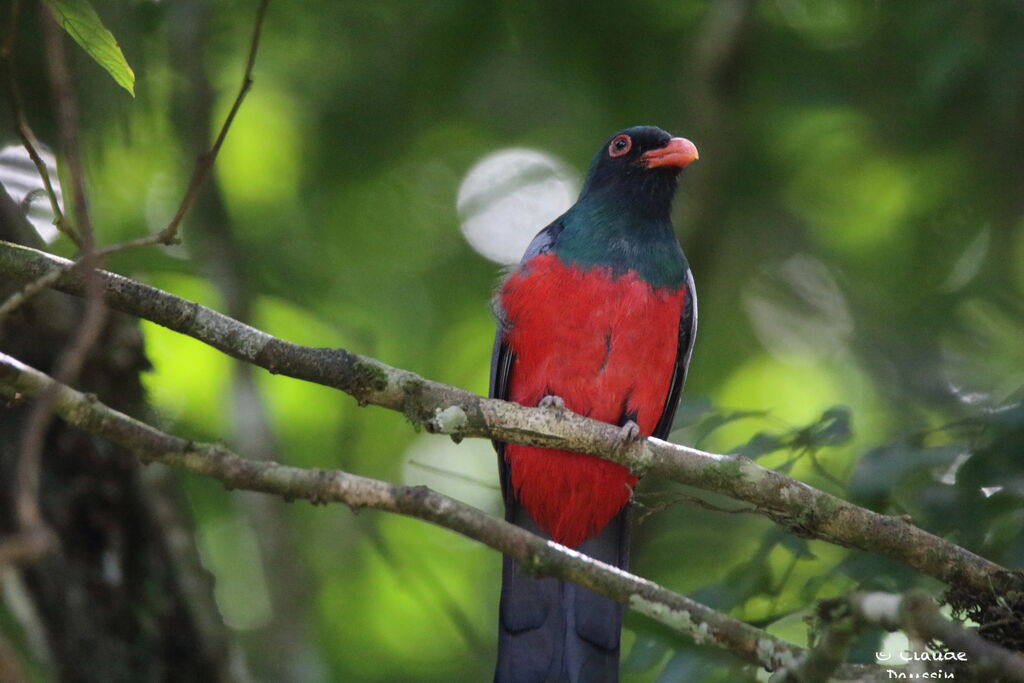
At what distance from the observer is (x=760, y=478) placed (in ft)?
11.6

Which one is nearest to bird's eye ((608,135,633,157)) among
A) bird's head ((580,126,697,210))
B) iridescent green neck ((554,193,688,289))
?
bird's head ((580,126,697,210))

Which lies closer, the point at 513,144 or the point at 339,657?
the point at 339,657

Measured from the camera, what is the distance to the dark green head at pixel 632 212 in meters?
4.96

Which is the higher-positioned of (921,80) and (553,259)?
(921,80)

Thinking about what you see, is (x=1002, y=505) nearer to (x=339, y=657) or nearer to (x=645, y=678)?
(x=645, y=678)

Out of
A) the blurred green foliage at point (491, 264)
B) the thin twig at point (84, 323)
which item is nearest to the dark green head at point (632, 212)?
the blurred green foliage at point (491, 264)

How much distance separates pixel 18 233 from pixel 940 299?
527cm

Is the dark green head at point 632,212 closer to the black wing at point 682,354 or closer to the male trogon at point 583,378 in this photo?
the male trogon at point 583,378

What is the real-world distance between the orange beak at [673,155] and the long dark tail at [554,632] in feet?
6.75

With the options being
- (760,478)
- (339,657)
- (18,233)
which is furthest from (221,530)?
(760,478)

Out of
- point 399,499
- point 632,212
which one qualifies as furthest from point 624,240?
point 399,499

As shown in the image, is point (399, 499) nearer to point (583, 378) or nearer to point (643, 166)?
point (583, 378)

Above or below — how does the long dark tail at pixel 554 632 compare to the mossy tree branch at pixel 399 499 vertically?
above

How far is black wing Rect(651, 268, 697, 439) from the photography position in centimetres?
512
